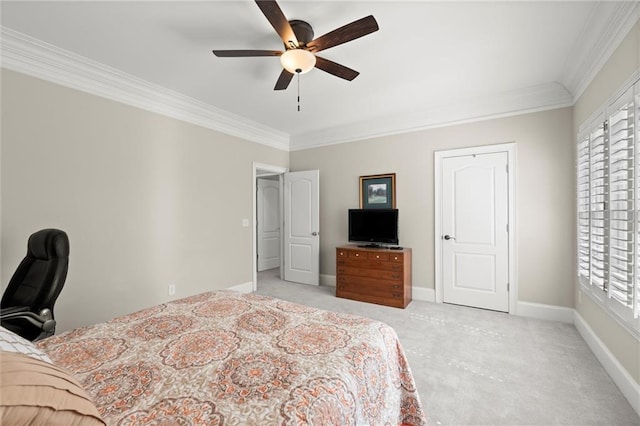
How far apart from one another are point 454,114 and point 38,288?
4536mm

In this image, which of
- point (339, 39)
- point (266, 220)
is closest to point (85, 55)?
point (339, 39)

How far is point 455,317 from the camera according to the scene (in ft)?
11.1

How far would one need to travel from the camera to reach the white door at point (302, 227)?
4883 mm

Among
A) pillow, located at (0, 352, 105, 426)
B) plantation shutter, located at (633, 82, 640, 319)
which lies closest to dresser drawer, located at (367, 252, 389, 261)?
plantation shutter, located at (633, 82, 640, 319)

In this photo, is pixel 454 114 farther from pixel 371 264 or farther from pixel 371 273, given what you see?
pixel 371 273

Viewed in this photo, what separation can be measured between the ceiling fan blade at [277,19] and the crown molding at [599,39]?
2.14 meters

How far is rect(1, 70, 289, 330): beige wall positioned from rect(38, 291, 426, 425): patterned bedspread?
151 cm

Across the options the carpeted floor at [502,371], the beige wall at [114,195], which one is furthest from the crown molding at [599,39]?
the beige wall at [114,195]

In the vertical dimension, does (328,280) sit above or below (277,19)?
below

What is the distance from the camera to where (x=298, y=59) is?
2119mm

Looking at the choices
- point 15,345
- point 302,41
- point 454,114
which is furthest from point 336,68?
point 15,345

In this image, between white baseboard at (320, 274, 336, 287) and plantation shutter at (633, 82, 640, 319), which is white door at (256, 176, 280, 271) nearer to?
white baseboard at (320, 274, 336, 287)

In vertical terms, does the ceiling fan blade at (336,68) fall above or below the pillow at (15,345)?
above

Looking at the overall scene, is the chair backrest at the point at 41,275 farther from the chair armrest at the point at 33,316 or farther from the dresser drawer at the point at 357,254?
the dresser drawer at the point at 357,254
